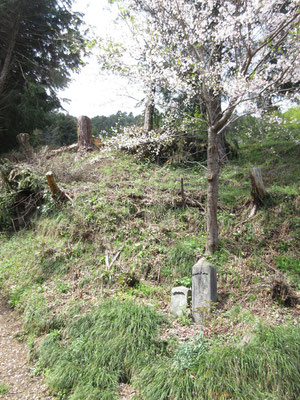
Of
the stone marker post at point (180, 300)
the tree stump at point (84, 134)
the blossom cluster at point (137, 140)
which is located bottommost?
the stone marker post at point (180, 300)

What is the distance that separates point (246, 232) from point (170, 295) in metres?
1.94

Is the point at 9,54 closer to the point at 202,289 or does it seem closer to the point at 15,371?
the point at 15,371

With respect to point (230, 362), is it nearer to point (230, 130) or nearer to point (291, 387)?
point (291, 387)

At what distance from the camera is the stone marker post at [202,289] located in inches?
139

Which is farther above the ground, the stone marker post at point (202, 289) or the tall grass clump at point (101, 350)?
the stone marker post at point (202, 289)

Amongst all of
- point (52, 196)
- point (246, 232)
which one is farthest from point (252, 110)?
point (52, 196)

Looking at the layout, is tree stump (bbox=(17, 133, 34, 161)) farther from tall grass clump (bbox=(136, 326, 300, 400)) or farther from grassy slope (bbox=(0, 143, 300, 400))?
tall grass clump (bbox=(136, 326, 300, 400))

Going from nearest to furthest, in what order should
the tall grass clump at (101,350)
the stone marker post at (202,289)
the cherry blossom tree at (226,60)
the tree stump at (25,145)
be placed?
the tall grass clump at (101,350) → the stone marker post at (202,289) → the cherry blossom tree at (226,60) → the tree stump at (25,145)

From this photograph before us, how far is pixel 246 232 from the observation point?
502 cm

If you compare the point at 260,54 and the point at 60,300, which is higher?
the point at 260,54

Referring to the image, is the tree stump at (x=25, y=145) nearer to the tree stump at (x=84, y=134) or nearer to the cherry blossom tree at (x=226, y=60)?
the tree stump at (x=84, y=134)

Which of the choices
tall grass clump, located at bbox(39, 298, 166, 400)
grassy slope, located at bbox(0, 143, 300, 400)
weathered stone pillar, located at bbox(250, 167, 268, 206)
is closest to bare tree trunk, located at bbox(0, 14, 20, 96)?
grassy slope, located at bbox(0, 143, 300, 400)

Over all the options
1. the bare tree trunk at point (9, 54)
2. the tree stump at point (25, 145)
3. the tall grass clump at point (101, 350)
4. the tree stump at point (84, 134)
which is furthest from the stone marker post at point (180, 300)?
the bare tree trunk at point (9, 54)

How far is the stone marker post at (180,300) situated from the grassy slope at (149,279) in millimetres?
164
